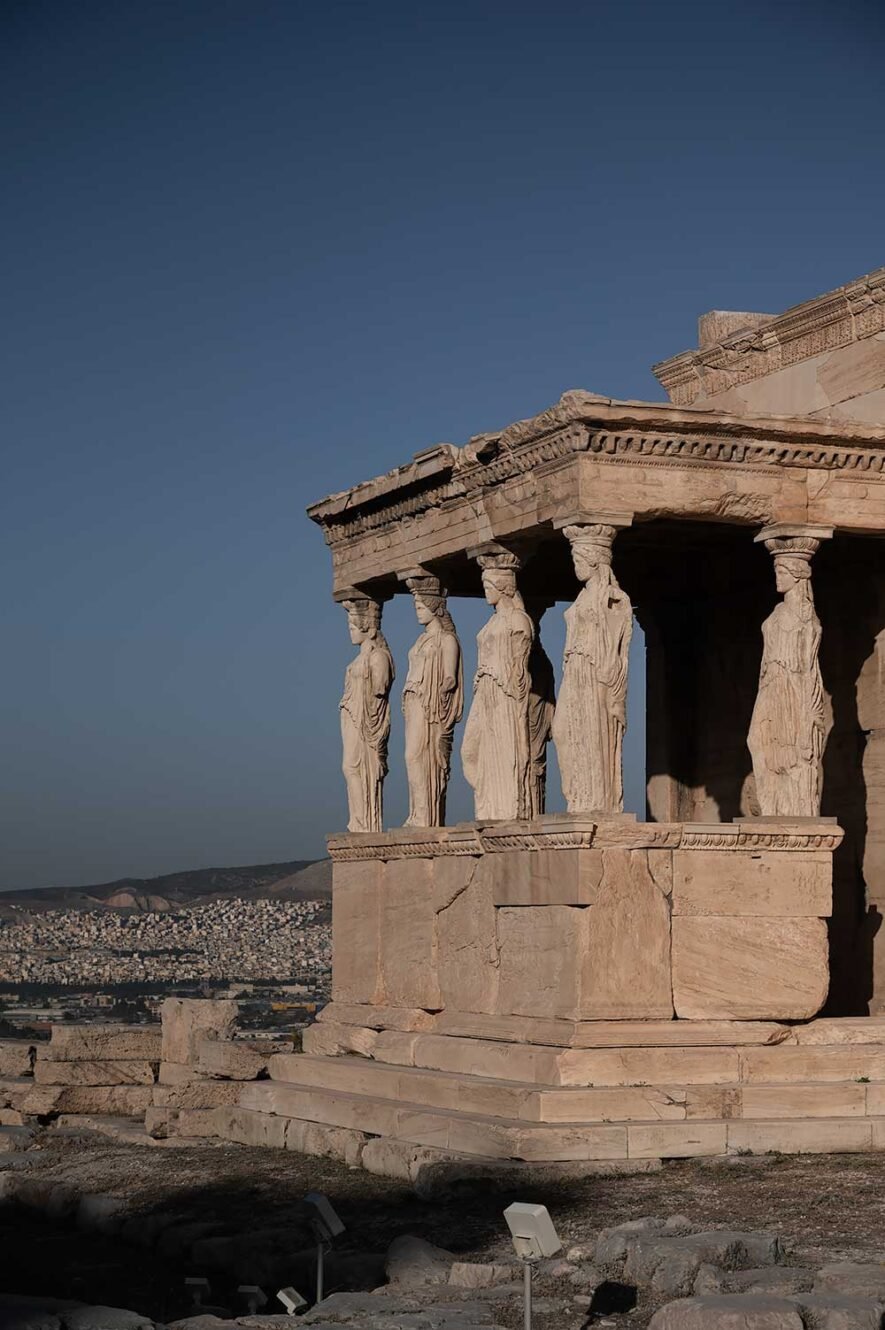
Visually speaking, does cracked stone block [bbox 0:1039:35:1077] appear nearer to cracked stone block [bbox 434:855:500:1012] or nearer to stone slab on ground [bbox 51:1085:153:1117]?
Result: stone slab on ground [bbox 51:1085:153:1117]

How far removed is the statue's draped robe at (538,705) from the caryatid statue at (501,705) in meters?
0.93

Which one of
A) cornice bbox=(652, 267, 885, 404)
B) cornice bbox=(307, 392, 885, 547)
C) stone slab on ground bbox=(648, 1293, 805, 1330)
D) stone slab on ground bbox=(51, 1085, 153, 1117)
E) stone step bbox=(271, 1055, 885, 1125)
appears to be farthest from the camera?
stone slab on ground bbox=(51, 1085, 153, 1117)

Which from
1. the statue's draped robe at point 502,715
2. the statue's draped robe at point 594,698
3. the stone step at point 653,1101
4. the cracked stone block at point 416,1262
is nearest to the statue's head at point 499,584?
the statue's draped robe at point 502,715

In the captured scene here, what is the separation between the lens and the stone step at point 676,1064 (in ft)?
43.6

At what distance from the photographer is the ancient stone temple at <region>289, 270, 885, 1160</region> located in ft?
44.5

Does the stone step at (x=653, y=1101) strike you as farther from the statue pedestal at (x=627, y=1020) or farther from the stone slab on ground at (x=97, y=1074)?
the stone slab on ground at (x=97, y=1074)

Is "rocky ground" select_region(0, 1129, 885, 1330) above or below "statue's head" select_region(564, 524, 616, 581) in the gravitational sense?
below

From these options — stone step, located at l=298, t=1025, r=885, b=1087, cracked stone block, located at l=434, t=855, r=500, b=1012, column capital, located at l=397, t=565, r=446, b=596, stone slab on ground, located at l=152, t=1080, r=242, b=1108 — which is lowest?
stone slab on ground, located at l=152, t=1080, r=242, b=1108

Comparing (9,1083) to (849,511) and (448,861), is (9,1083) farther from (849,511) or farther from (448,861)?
(849,511)

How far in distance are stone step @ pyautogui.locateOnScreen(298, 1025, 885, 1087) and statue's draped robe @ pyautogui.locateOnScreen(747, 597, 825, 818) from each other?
1.57 metres

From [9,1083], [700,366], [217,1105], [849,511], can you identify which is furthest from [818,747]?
[9,1083]

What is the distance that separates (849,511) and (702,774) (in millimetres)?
3505

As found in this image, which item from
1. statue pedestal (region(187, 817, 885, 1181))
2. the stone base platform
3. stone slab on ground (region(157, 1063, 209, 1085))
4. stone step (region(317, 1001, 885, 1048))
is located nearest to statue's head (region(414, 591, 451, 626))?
statue pedestal (region(187, 817, 885, 1181))

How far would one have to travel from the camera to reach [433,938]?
15.8 m
